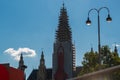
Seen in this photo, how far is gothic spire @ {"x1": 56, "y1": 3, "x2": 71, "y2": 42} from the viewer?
14488cm

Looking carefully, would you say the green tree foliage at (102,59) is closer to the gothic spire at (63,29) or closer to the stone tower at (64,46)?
the stone tower at (64,46)

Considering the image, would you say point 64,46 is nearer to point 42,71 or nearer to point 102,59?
point 42,71

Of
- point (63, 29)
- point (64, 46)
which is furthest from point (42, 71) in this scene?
point (63, 29)

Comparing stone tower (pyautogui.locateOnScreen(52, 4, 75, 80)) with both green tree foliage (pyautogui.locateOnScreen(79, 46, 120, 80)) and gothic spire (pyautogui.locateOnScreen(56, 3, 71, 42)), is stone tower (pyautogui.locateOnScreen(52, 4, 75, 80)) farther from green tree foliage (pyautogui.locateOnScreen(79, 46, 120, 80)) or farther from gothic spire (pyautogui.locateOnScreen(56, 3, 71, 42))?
green tree foliage (pyautogui.locateOnScreen(79, 46, 120, 80))

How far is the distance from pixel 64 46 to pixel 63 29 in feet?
23.7

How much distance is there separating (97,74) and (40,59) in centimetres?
12472

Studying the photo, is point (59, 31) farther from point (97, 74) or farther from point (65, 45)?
point (97, 74)

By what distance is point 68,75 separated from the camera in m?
138

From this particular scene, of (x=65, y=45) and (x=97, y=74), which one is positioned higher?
(x=65, y=45)

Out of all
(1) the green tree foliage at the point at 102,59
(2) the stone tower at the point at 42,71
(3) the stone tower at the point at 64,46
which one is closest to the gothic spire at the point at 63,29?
(3) the stone tower at the point at 64,46

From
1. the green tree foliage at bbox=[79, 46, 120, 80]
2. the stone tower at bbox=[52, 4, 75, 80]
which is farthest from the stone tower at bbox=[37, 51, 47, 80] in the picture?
the green tree foliage at bbox=[79, 46, 120, 80]

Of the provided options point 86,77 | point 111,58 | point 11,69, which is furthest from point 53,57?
point 86,77

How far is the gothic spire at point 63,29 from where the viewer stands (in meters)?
145

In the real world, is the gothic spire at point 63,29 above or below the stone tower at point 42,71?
above
